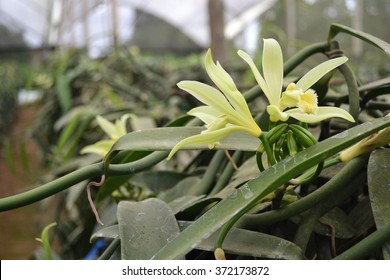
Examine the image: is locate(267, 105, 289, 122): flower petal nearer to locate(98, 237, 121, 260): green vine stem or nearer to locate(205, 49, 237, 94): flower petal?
locate(205, 49, 237, 94): flower petal

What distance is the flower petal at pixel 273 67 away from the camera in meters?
0.30

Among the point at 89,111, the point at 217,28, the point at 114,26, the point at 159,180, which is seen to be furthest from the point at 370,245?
the point at 114,26

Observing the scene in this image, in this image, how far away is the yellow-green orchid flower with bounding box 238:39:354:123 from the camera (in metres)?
0.29

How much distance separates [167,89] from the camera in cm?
135

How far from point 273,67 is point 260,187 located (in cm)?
7

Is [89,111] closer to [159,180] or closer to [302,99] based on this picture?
[159,180]

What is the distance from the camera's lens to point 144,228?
13.1 inches

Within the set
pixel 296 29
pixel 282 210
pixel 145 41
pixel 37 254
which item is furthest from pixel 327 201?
pixel 145 41

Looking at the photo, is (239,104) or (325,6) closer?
(239,104)

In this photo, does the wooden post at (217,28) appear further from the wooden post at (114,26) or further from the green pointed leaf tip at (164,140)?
the green pointed leaf tip at (164,140)

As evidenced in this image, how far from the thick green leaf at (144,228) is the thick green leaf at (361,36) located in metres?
0.17

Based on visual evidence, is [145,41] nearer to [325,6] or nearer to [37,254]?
[325,6]
